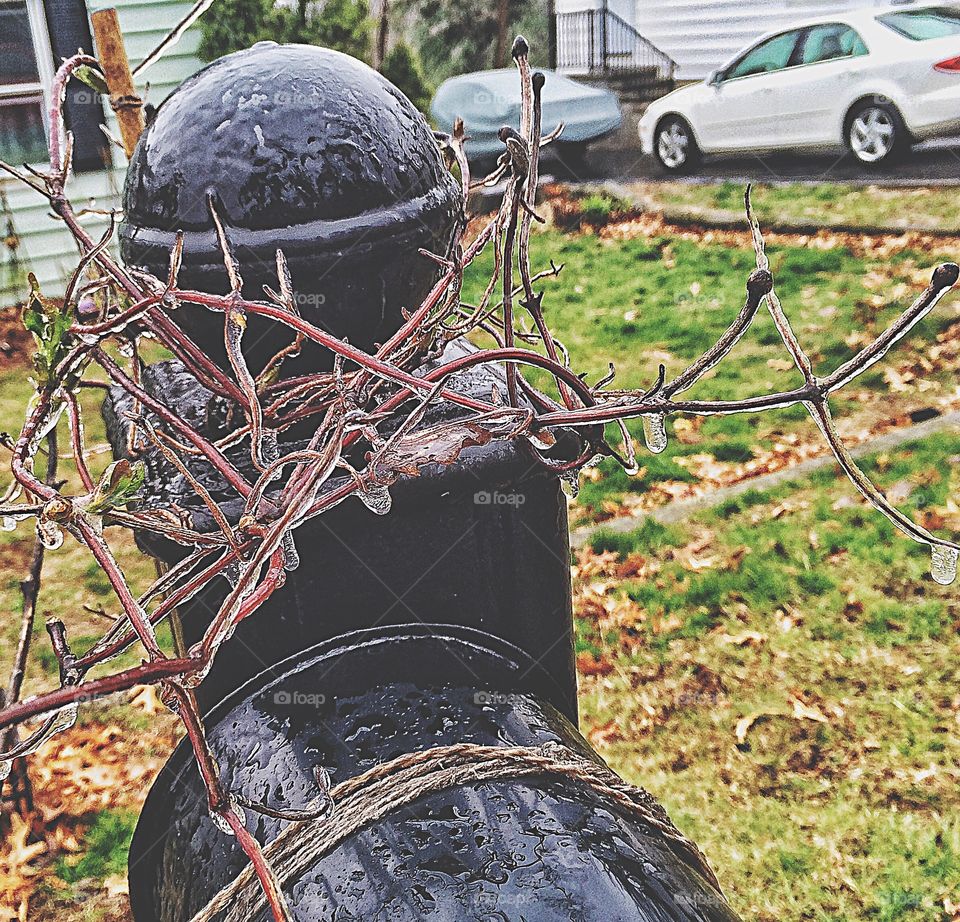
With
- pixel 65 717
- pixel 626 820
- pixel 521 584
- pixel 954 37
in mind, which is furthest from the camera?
pixel 954 37

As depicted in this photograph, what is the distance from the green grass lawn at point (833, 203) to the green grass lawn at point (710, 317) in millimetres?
700

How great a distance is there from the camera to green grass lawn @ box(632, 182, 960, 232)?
809cm

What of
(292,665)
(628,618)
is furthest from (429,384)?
(628,618)

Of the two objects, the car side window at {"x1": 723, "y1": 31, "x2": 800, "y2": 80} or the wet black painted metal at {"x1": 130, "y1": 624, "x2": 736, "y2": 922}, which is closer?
the wet black painted metal at {"x1": 130, "y1": 624, "x2": 736, "y2": 922}

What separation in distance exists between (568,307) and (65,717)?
6.88 metres

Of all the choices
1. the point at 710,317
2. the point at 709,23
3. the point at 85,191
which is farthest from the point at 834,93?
the point at 85,191

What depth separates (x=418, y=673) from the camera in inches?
48.1

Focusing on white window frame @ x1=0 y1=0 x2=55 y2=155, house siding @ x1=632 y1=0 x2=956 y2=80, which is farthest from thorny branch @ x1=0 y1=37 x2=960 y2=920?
house siding @ x1=632 y1=0 x2=956 y2=80

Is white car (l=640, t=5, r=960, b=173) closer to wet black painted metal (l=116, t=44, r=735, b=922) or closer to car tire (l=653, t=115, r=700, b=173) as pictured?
car tire (l=653, t=115, r=700, b=173)

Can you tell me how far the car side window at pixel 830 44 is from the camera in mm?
10750

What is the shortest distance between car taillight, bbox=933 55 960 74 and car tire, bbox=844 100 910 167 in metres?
0.60

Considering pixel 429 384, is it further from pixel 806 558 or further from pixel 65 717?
pixel 806 558

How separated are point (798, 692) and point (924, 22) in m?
9.60

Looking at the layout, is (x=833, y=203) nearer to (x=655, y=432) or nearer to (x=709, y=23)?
(x=655, y=432)
